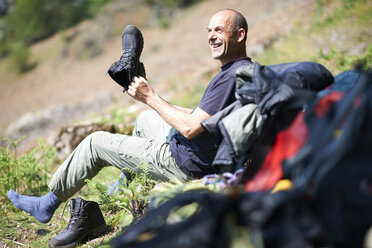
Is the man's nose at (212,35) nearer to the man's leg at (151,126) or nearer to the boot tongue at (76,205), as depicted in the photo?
the man's leg at (151,126)

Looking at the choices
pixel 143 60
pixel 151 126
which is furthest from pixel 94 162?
pixel 143 60

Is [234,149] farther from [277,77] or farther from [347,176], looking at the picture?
[347,176]

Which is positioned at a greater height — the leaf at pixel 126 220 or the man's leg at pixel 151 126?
the man's leg at pixel 151 126

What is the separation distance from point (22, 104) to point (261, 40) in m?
21.1

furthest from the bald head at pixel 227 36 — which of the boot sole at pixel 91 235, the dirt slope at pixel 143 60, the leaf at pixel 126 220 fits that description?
the dirt slope at pixel 143 60

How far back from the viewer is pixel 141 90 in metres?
2.65

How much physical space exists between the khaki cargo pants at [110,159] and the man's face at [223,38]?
0.92 meters

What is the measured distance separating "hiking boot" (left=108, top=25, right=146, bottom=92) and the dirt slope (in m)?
6.06

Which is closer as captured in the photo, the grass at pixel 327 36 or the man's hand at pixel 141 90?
the man's hand at pixel 141 90

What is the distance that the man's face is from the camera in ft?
9.44

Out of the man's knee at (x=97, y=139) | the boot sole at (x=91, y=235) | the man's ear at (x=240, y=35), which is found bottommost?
the boot sole at (x=91, y=235)

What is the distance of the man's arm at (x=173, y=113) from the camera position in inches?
96.3

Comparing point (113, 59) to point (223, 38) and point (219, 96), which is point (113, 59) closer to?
point (223, 38)

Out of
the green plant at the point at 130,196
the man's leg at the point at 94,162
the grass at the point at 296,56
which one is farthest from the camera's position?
the grass at the point at 296,56
